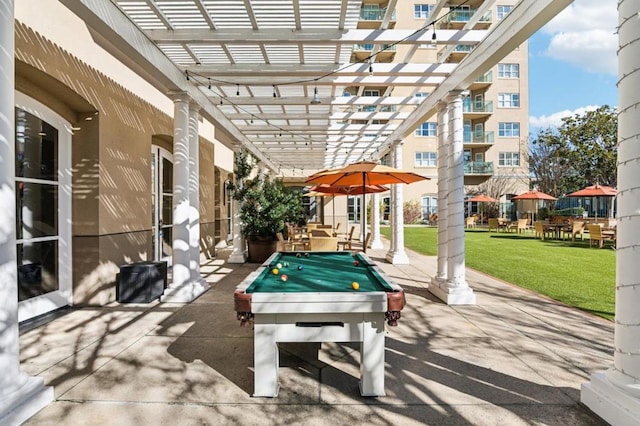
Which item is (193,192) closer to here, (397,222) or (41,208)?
(41,208)

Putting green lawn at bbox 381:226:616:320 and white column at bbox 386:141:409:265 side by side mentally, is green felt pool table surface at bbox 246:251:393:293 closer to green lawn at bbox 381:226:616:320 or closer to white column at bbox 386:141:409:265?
green lawn at bbox 381:226:616:320

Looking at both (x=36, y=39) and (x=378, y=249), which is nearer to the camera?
(x=36, y=39)

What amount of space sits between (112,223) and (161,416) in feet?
14.6

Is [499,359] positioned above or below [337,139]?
below

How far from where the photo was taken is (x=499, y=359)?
3.85 metres

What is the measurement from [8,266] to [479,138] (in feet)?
118

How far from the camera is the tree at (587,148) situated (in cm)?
2359

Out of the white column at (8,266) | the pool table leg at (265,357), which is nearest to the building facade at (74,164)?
the white column at (8,266)

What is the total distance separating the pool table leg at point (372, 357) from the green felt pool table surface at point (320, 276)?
31cm

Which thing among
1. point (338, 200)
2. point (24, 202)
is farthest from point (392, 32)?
point (338, 200)

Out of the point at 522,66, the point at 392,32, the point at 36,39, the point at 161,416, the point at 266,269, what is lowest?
the point at 161,416

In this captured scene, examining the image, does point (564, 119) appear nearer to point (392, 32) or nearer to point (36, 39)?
point (392, 32)

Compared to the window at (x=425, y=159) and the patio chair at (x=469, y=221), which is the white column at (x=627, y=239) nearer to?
the patio chair at (x=469, y=221)

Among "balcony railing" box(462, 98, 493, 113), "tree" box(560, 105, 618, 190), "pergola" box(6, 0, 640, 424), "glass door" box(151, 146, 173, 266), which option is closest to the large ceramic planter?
"glass door" box(151, 146, 173, 266)
